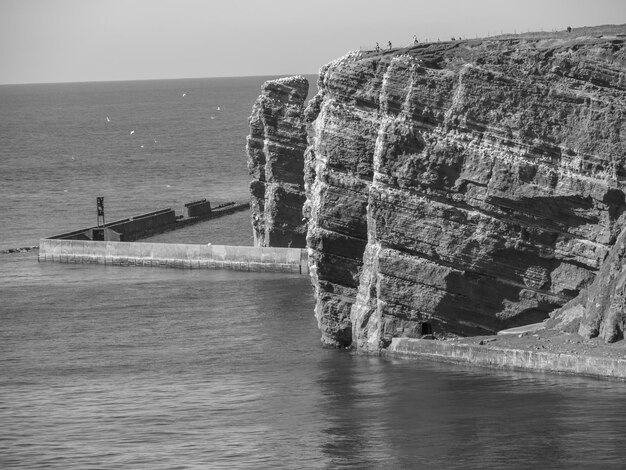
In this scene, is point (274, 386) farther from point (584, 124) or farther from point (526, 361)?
point (584, 124)

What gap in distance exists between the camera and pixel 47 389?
167ft

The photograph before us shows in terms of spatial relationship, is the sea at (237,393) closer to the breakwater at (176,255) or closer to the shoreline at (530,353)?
the shoreline at (530,353)

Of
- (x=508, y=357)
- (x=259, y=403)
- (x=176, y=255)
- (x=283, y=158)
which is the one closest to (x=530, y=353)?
(x=508, y=357)

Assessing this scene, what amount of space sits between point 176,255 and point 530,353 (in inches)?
1386

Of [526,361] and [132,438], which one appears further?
[526,361]

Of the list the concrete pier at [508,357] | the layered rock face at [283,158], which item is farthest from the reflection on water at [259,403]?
the layered rock face at [283,158]

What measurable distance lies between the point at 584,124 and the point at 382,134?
7346mm

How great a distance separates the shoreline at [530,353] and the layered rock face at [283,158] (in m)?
29.1

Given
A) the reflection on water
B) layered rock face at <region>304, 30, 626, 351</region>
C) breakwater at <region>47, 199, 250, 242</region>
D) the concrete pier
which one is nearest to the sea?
the reflection on water

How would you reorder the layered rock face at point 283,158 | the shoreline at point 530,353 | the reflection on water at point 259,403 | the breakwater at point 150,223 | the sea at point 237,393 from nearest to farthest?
the reflection on water at point 259,403 < the sea at point 237,393 < the shoreline at point 530,353 < the layered rock face at point 283,158 < the breakwater at point 150,223

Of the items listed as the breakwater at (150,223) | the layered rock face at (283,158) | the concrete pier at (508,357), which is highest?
the layered rock face at (283,158)

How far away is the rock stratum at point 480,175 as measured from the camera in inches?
1975

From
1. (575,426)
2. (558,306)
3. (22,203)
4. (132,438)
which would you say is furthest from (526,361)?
(22,203)

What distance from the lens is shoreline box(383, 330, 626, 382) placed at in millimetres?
45938
